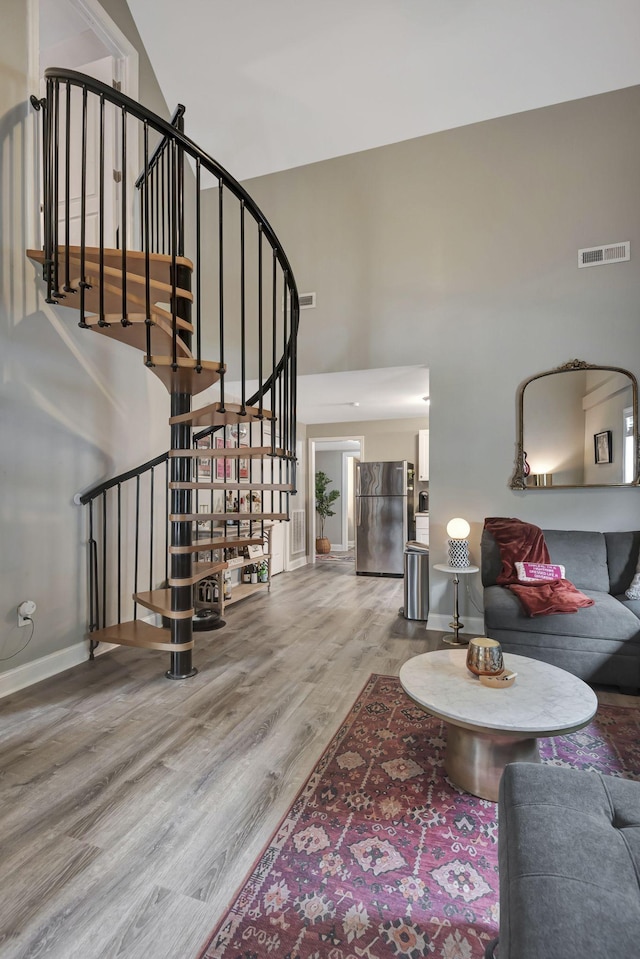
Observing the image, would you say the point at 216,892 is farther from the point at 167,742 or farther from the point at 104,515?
the point at 104,515

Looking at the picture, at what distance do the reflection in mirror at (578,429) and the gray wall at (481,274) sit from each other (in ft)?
0.31

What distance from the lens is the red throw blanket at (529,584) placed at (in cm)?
293

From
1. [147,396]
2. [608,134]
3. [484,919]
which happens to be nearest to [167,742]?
[484,919]

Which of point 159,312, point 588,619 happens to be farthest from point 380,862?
point 159,312

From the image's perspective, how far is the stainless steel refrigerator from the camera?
6562 millimetres

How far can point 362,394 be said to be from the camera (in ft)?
17.5

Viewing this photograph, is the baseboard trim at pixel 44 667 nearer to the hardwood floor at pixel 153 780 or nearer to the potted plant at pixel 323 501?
the hardwood floor at pixel 153 780

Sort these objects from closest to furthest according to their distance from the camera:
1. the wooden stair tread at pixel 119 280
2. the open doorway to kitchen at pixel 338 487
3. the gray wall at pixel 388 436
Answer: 1. the wooden stair tread at pixel 119 280
2. the gray wall at pixel 388 436
3. the open doorway to kitchen at pixel 338 487

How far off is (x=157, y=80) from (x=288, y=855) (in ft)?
18.6

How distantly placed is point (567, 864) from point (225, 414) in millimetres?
2538

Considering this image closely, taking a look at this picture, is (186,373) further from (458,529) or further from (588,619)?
(588,619)

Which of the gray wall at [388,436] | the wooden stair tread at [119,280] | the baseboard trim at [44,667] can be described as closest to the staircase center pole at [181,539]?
the wooden stair tread at [119,280]

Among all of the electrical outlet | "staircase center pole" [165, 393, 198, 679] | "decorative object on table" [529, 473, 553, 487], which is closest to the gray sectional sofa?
"decorative object on table" [529, 473, 553, 487]

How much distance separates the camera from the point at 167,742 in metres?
2.15
